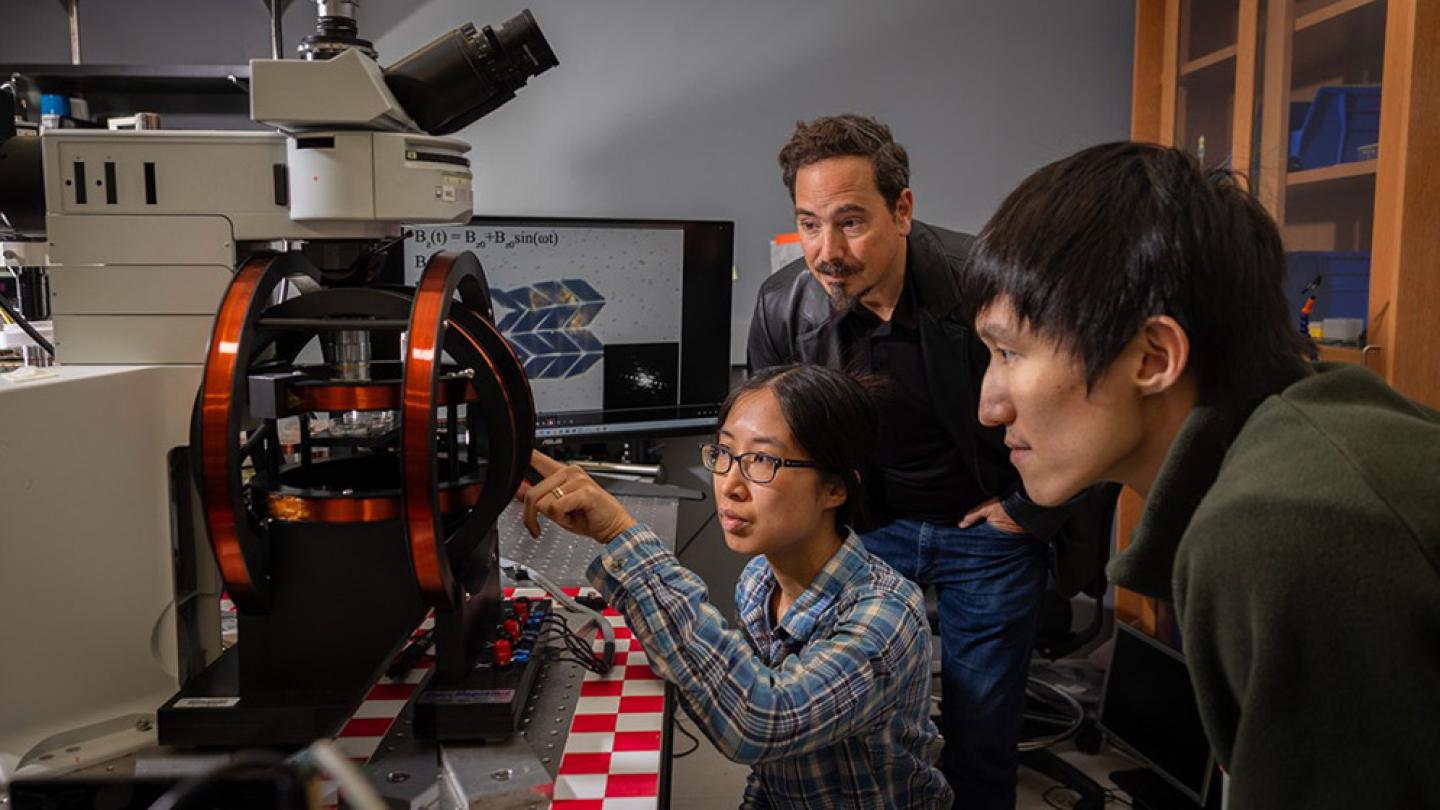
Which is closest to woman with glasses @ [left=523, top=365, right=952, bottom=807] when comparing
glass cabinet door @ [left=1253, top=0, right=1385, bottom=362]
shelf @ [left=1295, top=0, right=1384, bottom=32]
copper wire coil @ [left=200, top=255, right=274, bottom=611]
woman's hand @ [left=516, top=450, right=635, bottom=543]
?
woman's hand @ [left=516, top=450, right=635, bottom=543]

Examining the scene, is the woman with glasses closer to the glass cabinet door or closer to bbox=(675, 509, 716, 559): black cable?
the glass cabinet door

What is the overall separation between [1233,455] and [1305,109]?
213 centimetres

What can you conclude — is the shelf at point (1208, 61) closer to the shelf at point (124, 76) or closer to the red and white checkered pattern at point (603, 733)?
the red and white checkered pattern at point (603, 733)

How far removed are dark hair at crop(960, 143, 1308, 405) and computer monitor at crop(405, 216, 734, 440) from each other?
2.07 meters

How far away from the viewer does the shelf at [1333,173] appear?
2180 millimetres

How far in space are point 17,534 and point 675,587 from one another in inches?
25.1

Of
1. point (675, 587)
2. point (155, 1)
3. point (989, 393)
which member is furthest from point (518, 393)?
point (155, 1)

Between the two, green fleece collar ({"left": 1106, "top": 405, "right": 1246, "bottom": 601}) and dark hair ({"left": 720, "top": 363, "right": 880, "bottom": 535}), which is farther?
dark hair ({"left": 720, "top": 363, "right": 880, "bottom": 535})

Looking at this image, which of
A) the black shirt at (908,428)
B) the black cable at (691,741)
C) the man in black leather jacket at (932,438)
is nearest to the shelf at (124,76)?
the man in black leather jacket at (932,438)

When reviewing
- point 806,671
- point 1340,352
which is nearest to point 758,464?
point 806,671

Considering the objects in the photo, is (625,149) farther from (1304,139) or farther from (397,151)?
(397,151)

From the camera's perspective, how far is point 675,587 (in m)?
1.19

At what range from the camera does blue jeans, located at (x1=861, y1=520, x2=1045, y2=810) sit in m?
1.97

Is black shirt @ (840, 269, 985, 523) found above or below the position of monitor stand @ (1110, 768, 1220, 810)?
above
